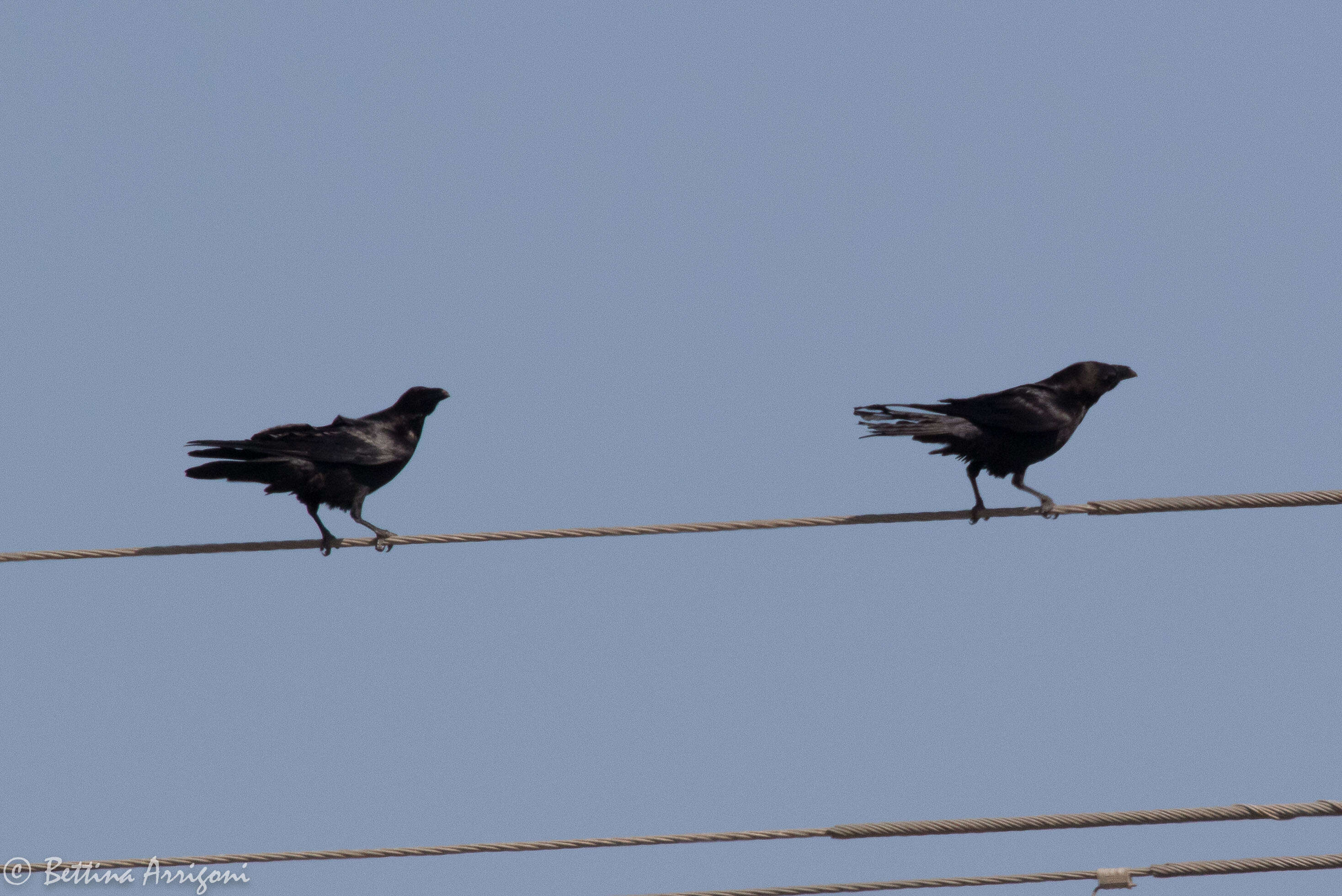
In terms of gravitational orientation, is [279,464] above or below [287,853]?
above

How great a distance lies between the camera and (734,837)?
7496 millimetres

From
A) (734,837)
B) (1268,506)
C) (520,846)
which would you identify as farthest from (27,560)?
(1268,506)

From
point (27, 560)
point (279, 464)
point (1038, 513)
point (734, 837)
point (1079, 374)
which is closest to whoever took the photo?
point (734, 837)

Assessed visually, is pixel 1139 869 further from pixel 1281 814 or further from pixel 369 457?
pixel 369 457

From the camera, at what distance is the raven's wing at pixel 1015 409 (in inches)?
453

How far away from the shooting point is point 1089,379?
12.2m

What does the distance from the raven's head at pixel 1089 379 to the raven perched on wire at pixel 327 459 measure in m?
4.50

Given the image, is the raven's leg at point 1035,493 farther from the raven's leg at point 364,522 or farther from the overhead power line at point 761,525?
the raven's leg at point 364,522

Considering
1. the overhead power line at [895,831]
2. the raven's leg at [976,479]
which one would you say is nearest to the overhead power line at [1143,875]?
the overhead power line at [895,831]

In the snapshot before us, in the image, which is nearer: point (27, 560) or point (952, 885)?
point (952, 885)

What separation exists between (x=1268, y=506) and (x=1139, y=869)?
2055mm

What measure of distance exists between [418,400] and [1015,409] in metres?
4.12

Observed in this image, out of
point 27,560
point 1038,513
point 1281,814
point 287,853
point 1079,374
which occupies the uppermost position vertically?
point 1079,374

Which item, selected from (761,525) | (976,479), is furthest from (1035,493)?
(761,525)
